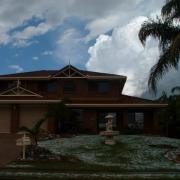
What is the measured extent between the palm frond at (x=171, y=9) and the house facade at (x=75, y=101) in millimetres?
14407

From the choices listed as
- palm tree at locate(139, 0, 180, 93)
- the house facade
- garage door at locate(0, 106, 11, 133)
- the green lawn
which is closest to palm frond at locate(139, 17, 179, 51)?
palm tree at locate(139, 0, 180, 93)

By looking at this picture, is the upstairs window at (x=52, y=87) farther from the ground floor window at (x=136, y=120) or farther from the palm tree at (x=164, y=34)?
the palm tree at (x=164, y=34)

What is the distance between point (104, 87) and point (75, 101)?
339 centimetres

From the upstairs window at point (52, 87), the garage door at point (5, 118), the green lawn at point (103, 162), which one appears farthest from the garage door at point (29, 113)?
the green lawn at point (103, 162)

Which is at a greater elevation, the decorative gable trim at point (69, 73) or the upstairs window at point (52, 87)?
the decorative gable trim at point (69, 73)

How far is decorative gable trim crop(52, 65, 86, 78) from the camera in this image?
126 ft

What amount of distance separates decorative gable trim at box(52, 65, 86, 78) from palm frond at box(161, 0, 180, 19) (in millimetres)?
17545

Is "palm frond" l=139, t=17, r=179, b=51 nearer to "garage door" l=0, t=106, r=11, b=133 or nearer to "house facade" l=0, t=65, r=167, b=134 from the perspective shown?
"house facade" l=0, t=65, r=167, b=134

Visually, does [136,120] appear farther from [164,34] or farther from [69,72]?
[164,34]

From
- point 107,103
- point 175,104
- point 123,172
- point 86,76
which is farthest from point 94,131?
point 123,172

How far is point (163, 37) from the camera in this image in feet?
74.6

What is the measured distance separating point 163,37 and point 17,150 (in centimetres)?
1031

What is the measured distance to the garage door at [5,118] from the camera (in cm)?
3591

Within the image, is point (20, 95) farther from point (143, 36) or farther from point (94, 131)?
point (143, 36)
